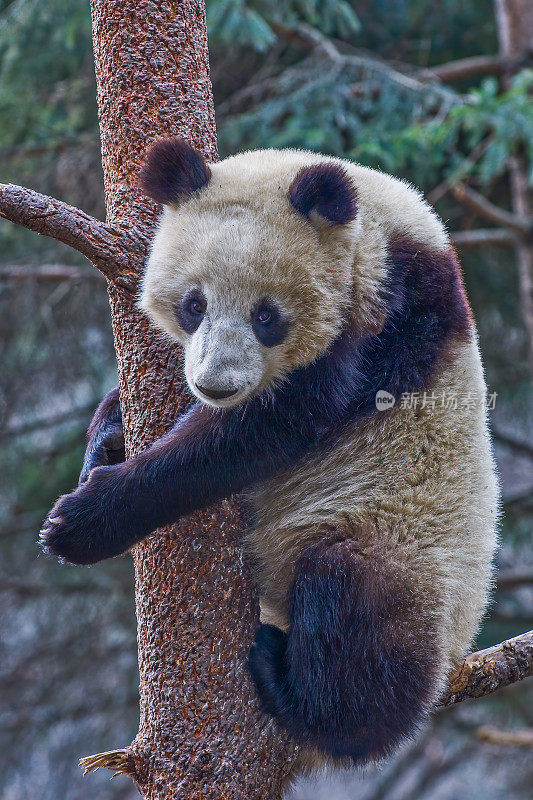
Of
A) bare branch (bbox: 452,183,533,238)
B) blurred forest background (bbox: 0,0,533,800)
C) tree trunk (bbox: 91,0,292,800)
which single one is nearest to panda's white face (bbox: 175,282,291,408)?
tree trunk (bbox: 91,0,292,800)

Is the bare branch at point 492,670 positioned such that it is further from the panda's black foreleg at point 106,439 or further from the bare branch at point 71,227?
the bare branch at point 71,227

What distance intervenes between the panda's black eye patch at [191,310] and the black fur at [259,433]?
275mm

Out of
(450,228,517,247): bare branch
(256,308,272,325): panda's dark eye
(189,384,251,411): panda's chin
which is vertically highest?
(256,308,272,325): panda's dark eye

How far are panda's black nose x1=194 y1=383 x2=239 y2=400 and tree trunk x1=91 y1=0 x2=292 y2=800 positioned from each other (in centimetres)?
39

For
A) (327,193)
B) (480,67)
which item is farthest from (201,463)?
(480,67)

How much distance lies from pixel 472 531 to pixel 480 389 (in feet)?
1.79

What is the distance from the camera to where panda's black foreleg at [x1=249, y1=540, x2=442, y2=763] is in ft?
8.91

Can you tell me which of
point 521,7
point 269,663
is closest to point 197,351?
point 269,663

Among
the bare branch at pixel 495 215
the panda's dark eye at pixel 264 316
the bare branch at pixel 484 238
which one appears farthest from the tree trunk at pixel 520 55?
the panda's dark eye at pixel 264 316

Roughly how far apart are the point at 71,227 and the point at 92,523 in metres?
1.00

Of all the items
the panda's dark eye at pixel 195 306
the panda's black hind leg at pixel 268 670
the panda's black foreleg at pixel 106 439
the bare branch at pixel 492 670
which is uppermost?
the panda's dark eye at pixel 195 306

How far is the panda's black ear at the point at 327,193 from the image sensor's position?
272 centimetres

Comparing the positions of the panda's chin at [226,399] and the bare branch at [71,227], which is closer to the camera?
the panda's chin at [226,399]

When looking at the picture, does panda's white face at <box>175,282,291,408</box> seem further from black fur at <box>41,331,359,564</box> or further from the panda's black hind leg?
the panda's black hind leg
